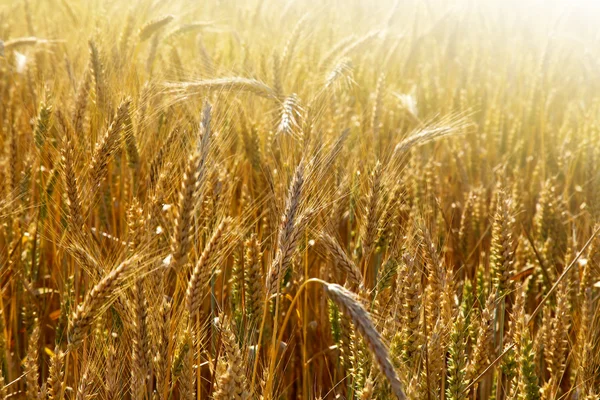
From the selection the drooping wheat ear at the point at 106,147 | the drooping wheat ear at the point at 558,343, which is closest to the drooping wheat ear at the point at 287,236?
the drooping wheat ear at the point at 106,147

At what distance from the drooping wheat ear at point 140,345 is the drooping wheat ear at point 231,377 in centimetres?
16

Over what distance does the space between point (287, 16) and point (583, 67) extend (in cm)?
242

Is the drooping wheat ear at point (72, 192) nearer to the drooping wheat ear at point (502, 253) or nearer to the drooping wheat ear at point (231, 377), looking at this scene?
the drooping wheat ear at point (231, 377)

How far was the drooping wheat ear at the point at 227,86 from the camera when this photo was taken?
200 cm

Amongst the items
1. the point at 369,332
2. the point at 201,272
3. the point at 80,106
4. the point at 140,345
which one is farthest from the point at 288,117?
the point at 369,332

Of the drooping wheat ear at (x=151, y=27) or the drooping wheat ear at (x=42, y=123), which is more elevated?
the drooping wheat ear at (x=151, y=27)

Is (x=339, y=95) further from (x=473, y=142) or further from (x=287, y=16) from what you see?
(x=287, y=16)

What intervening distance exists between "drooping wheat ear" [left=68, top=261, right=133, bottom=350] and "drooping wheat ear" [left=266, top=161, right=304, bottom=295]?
0.26 m

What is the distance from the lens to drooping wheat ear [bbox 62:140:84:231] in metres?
1.45

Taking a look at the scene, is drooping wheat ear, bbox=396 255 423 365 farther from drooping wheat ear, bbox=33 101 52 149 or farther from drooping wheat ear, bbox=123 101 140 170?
drooping wheat ear, bbox=33 101 52 149

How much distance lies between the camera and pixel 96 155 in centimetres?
152

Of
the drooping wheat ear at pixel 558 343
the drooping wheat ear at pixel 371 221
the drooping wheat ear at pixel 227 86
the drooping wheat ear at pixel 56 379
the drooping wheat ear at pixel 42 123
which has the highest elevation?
the drooping wheat ear at pixel 227 86

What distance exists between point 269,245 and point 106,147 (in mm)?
686

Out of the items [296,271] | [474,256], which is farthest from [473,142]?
[296,271]
